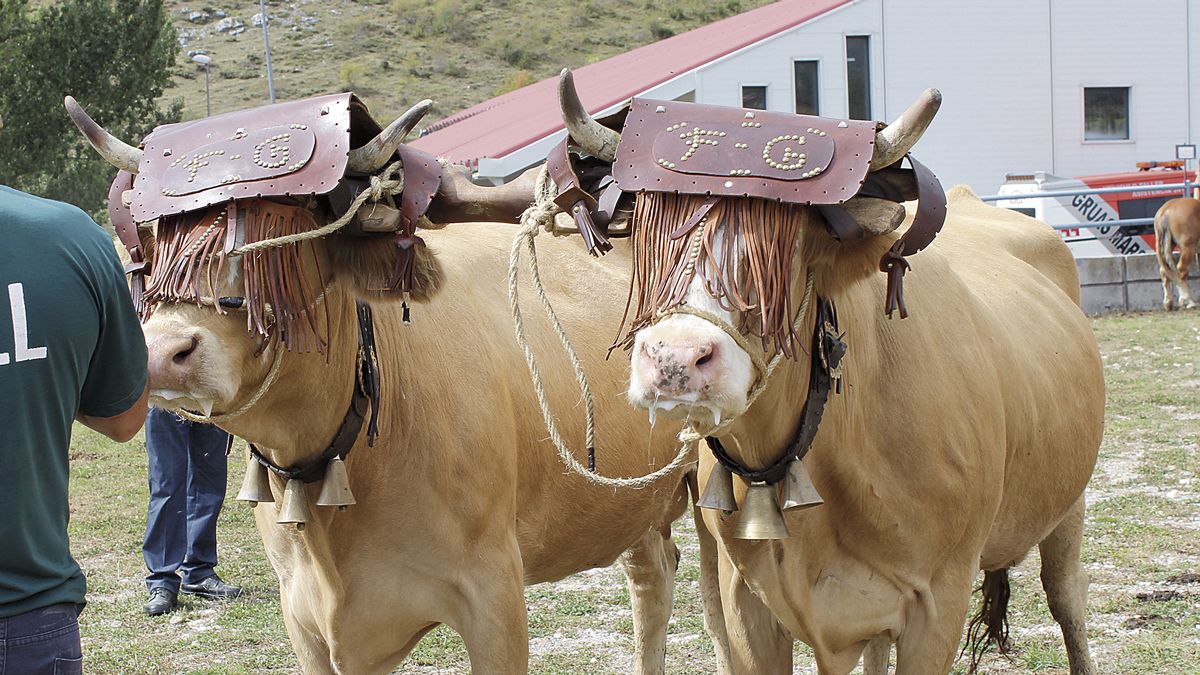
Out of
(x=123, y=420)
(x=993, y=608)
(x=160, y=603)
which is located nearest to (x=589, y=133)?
(x=123, y=420)

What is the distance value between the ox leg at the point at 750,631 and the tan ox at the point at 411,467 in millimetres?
632

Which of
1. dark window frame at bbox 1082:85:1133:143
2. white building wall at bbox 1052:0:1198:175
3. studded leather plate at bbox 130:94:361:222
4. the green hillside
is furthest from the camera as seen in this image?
the green hillside

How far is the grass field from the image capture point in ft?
18.7

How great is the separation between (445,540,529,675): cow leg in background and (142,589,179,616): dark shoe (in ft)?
10.8

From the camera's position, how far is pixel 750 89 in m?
24.4

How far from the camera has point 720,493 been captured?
359 centimetres

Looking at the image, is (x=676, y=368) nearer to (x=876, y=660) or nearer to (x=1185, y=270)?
(x=876, y=660)

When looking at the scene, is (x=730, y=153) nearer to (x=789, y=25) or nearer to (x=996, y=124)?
(x=789, y=25)

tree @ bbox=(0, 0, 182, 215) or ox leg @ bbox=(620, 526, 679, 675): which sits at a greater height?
tree @ bbox=(0, 0, 182, 215)

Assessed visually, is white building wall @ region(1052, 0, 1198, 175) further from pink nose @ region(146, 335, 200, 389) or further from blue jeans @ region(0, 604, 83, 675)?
blue jeans @ region(0, 604, 83, 675)

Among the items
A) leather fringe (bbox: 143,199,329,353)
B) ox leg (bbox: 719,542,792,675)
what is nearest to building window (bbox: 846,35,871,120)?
ox leg (bbox: 719,542,792,675)

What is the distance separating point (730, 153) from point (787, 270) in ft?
1.02

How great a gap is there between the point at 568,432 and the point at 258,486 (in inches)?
43.5

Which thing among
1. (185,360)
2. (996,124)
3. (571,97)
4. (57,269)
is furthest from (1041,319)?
(996,124)
